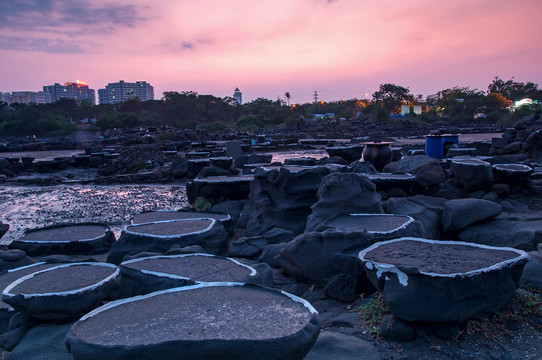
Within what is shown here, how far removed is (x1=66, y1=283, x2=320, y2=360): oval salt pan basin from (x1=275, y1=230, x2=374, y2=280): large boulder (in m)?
1.46

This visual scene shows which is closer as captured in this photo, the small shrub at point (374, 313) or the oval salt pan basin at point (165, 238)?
the small shrub at point (374, 313)

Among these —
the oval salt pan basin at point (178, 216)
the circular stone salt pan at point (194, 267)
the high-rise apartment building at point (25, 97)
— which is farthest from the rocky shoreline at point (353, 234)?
the high-rise apartment building at point (25, 97)

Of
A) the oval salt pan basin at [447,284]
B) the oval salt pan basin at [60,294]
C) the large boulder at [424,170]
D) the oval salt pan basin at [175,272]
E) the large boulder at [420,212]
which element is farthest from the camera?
the large boulder at [424,170]

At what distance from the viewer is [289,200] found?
6395 mm

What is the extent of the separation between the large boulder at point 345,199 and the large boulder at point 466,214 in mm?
911

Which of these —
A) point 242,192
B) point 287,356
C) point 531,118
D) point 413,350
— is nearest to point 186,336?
point 287,356

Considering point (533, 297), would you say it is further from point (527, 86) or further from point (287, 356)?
point (527, 86)

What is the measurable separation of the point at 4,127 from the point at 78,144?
64.4 feet

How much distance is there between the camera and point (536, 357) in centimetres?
Answer: 254

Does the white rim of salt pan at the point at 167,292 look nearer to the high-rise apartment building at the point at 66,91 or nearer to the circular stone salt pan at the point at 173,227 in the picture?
the circular stone salt pan at the point at 173,227

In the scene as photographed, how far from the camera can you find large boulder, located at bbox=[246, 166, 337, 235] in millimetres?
6289

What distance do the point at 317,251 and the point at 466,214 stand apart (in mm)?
2321

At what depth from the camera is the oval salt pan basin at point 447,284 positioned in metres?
2.71

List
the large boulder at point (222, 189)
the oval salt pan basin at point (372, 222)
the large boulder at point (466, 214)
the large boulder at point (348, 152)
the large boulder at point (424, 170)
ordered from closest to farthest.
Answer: the oval salt pan basin at point (372, 222)
the large boulder at point (466, 214)
the large boulder at point (424, 170)
the large boulder at point (222, 189)
the large boulder at point (348, 152)
